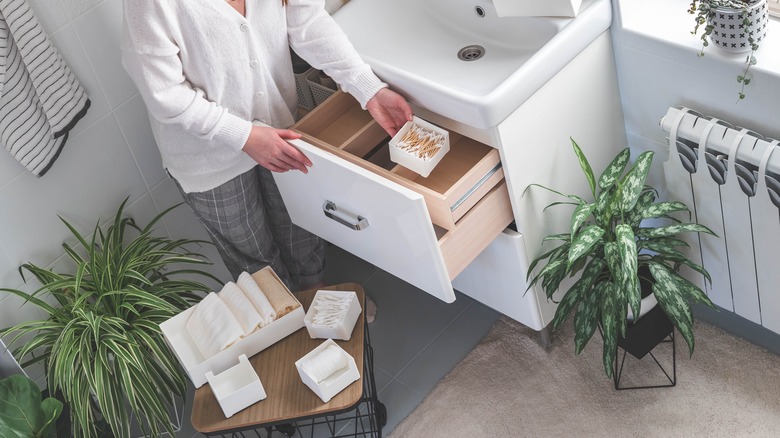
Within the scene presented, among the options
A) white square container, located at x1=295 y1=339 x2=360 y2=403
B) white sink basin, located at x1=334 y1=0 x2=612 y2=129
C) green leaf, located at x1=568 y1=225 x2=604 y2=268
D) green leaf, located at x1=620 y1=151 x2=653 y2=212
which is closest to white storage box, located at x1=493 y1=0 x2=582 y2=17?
white sink basin, located at x1=334 y1=0 x2=612 y2=129

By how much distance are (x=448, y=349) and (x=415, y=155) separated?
74 centimetres

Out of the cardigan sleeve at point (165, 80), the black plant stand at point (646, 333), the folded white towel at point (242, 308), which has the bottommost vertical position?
the black plant stand at point (646, 333)

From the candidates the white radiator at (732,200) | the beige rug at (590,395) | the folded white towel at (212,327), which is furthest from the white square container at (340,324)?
the white radiator at (732,200)

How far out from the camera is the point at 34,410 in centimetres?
207

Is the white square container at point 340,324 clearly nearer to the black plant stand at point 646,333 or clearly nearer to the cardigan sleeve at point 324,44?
the cardigan sleeve at point 324,44

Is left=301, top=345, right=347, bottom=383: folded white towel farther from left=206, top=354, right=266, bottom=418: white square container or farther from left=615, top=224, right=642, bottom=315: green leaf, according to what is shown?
left=615, top=224, right=642, bottom=315: green leaf

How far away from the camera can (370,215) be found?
195cm

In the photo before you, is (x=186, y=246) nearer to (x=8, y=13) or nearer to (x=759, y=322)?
(x=8, y=13)

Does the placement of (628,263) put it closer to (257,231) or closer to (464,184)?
(464,184)

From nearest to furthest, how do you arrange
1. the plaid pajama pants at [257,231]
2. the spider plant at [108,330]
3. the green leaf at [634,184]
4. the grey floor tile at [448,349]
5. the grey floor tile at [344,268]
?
1. the green leaf at [634,184]
2. the spider plant at [108,330]
3. the plaid pajama pants at [257,231]
4. the grey floor tile at [448,349]
5. the grey floor tile at [344,268]

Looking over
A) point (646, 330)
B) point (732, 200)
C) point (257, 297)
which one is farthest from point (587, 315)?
point (257, 297)

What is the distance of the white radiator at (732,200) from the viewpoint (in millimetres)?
1905

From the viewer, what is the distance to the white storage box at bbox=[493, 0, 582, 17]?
1956 millimetres

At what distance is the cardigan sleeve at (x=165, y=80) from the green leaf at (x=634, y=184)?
0.82 meters
